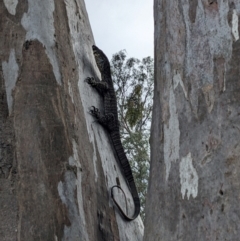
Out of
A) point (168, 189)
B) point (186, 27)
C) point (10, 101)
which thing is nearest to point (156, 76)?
point (186, 27)

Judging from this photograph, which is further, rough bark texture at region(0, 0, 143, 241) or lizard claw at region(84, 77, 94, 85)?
lizard claw at region(84, 77, 94, 85)

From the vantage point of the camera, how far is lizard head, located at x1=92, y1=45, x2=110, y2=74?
4.41 meters

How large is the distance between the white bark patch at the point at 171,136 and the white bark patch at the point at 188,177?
0.20 ft

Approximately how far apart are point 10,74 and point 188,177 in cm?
143

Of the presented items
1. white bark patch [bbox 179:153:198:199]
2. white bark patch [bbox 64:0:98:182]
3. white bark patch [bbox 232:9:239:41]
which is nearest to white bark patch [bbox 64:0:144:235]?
white bark patch [bbox 64:0:98:182]

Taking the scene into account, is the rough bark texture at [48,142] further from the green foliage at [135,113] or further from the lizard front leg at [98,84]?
the green foliage at [135,113]

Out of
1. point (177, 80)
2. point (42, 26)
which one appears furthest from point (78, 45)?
point (177, 80)

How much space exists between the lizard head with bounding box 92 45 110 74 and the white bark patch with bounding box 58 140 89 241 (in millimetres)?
1579

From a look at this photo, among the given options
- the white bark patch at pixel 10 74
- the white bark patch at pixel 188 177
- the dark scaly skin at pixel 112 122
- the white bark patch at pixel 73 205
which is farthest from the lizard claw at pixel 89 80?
the white bark patch at pixel 188 177

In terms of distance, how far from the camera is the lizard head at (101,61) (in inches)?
174

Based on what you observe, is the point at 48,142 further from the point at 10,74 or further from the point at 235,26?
the point at 235,26

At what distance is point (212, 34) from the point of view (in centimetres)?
Result: 217

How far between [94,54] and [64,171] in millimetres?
1522

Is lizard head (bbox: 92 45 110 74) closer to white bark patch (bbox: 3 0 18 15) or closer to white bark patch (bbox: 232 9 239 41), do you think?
white bark patch (bbox: 3 0 18 15)
